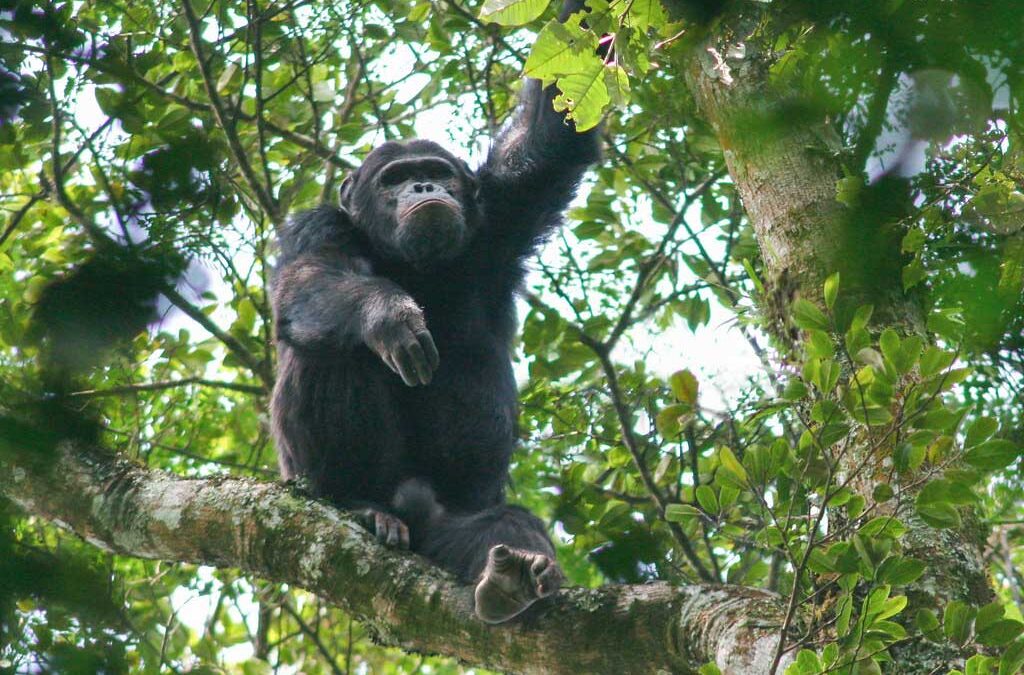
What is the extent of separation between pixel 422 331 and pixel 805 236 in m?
1.87

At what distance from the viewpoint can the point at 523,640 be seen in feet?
12.1

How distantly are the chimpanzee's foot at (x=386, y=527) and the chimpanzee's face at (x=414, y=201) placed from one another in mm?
1884

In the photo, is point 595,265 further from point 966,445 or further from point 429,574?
point 966,445

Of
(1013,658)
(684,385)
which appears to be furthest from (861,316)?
(1013,658)

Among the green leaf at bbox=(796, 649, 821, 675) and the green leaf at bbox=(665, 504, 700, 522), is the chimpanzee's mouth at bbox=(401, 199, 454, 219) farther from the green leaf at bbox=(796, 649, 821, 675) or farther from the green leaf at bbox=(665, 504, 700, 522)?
the green leaf at bbox=(796, 649, 821, 675)

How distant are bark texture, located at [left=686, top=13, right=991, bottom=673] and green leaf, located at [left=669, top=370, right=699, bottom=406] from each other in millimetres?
513

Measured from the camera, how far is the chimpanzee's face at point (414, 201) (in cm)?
612

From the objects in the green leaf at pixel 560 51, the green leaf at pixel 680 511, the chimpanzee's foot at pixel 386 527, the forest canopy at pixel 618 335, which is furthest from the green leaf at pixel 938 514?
the chimpanzee's foot at pixel 386 527

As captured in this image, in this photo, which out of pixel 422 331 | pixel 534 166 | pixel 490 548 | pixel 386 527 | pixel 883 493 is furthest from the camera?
pixel 534 166

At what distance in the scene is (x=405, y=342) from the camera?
15.5 ft

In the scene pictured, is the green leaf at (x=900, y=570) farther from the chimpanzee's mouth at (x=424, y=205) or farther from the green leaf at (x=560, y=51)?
the chimpanzee's mouth at (x=424, y=205)

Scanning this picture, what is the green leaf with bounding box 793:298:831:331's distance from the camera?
279cm

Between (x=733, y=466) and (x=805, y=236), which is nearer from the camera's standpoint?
(x=733, y=466)

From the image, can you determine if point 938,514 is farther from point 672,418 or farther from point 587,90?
point 587,90
